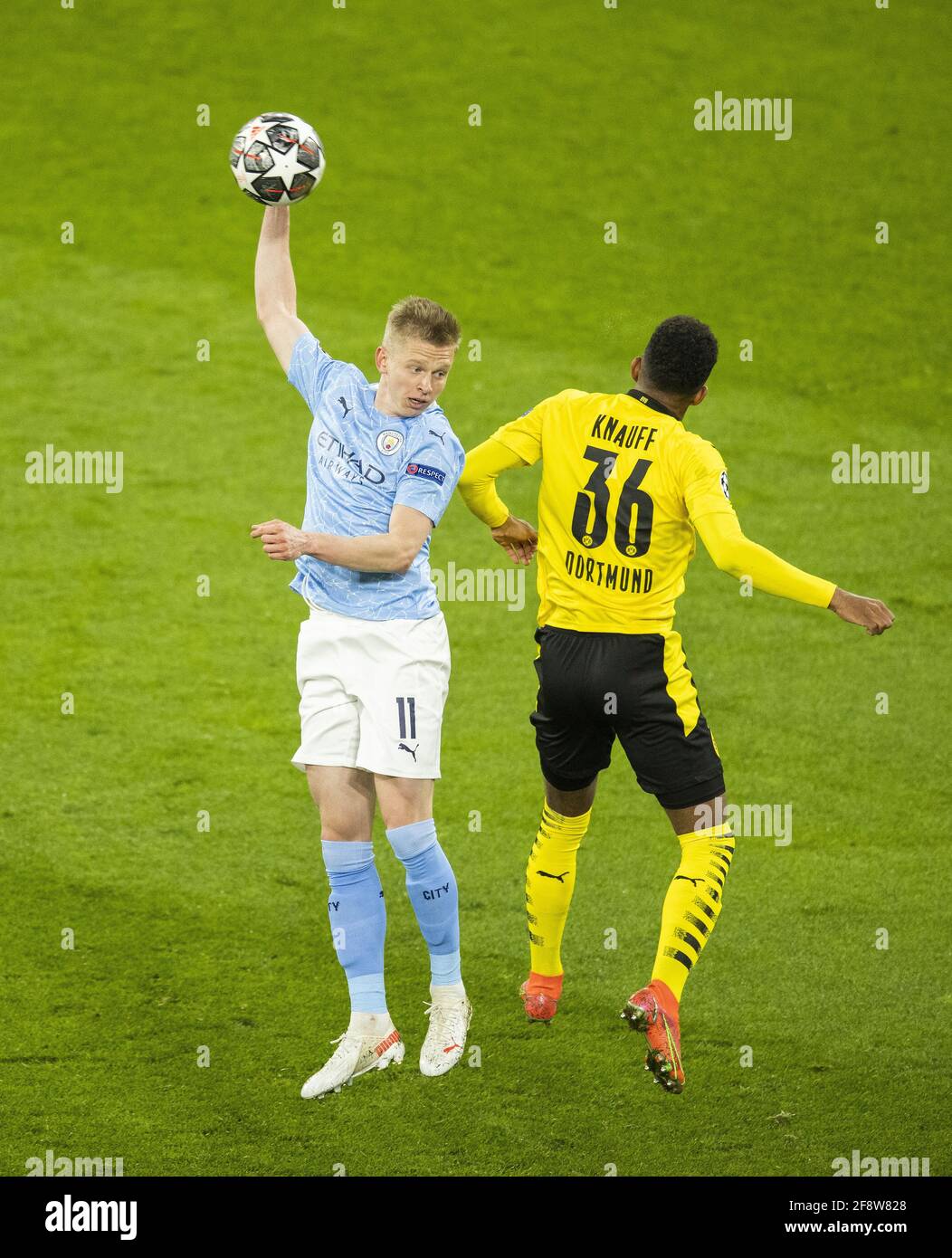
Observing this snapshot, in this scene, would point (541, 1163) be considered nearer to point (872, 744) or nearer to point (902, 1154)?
point (902, 1154)

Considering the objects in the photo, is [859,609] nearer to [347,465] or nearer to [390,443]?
[390,443]

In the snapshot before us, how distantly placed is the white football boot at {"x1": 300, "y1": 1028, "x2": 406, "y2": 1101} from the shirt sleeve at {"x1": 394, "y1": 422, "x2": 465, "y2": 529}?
66.7 inches

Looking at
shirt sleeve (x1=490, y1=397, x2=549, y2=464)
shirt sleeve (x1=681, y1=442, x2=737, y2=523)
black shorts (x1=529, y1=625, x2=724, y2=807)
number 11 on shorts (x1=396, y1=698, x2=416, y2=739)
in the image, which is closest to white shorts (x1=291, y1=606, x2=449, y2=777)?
number 11 on shorts (x1=396, y1=698, x2=416, y2=739)

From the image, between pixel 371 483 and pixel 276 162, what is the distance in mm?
1245

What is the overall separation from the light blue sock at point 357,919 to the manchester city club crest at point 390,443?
127 cm

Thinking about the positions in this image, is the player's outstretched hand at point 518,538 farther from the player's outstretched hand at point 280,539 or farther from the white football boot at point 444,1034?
the white football boot at point 444,1034

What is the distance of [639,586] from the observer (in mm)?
5027

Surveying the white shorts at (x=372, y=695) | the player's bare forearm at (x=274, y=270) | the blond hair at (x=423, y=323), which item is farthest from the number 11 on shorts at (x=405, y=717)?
the player's bare forearm at (x=274, y=270)

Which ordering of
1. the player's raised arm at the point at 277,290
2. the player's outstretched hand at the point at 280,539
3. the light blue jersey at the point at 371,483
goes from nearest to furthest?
1. the player's outstretched hand at the point at 280,539
2. the light blue jersey at the point at 371,483
3. the player's raised arm at the point at 277,290

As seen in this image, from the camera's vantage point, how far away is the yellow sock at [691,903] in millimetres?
4969

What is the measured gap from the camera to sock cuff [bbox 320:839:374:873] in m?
5.02

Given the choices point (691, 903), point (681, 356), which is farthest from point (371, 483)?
point (691, 903)

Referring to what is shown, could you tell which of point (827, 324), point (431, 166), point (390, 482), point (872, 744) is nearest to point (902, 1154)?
point (390, 482)

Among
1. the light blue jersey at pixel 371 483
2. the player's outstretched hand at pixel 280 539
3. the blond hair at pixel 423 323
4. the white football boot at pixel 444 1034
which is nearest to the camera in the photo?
the player's outstretched hand at pixel 280 539
